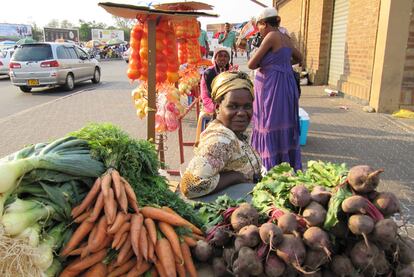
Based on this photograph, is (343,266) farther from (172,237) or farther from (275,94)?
(275,94)

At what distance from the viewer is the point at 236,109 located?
95.3 inches

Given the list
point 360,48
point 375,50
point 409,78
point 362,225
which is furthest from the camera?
point 360,48

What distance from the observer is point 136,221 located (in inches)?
64.1

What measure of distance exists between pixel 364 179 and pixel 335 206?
15 centimetres

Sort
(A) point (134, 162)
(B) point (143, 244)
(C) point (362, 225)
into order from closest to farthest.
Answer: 1. (C) point (362, 225)
2. (B) point (143, 244)
3. (A) point (134, 162)

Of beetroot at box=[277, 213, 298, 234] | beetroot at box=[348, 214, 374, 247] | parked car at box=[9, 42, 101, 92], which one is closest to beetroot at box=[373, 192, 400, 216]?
beetroot at box=[348, 214, 374, 247]

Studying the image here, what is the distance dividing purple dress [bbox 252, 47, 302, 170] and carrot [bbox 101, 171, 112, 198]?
8.81 ft

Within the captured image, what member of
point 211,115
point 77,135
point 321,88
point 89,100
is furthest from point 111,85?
point 77,135

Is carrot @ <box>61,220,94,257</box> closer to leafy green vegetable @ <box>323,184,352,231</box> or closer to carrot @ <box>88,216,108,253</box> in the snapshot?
carrot @ <box>88,216,108,253</box>

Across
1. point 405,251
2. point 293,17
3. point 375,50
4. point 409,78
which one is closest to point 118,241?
point 405,251

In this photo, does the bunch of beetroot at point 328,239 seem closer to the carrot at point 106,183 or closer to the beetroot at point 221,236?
the beetroot at point 221,236

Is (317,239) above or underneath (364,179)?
underneath

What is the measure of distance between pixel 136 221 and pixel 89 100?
1086 cm

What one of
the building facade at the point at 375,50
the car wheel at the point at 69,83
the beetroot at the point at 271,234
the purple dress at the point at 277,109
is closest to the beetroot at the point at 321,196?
the beetroot at the point at 271,234
